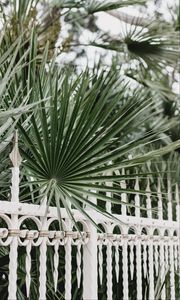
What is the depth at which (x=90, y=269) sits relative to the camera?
3012mm

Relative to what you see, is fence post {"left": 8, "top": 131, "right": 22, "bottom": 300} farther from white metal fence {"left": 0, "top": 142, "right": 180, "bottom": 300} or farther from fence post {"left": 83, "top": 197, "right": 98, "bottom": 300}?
fence post {"left": 83, "top": 197, "right": 98, "bottom": 300}

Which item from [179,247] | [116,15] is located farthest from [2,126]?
[116,15]

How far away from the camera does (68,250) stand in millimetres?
2797

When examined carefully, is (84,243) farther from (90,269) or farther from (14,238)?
(14,238)

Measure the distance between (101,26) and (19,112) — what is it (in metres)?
8.70

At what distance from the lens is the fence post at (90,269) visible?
299 centimetres

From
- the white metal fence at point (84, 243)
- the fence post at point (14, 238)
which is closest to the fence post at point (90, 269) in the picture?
the white metal fence at point (84, 243)

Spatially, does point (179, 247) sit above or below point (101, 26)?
below

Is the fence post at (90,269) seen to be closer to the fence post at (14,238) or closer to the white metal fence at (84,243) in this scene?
the white metal fence at (84,243)

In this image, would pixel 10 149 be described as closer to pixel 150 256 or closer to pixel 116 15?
pixel 150 256

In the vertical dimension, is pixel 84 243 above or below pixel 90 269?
above

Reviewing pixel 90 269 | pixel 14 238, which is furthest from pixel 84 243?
pixel 14 238

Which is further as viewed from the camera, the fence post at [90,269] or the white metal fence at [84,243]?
the fence post at [90,269]

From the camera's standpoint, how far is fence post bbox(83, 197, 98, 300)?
9.82 ft
